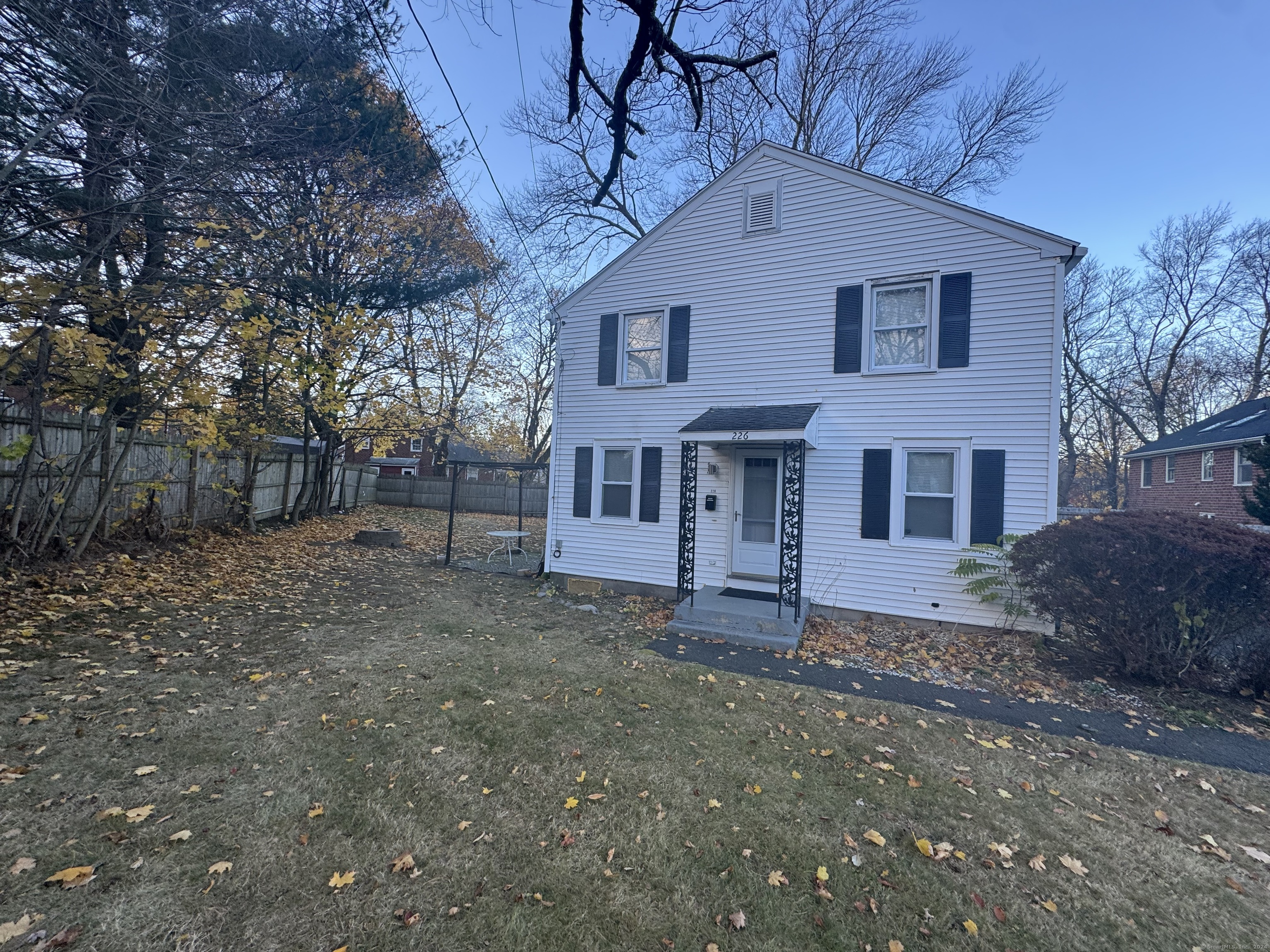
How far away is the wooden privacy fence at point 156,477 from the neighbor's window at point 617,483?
23.0 ft

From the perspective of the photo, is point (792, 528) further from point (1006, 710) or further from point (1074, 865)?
point (1074, 865)

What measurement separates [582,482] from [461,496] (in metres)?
15.0

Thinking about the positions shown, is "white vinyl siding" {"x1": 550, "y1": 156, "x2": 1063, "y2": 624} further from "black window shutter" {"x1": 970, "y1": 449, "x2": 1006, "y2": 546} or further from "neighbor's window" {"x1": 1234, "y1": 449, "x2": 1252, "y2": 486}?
"neighbor's window" {"x1": 1234, "y1": 449, "x2": 1252, "y2": 486}

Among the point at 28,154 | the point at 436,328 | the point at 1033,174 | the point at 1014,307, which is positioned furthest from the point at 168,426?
the point at 1033,174

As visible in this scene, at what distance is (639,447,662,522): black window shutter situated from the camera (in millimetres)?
8984

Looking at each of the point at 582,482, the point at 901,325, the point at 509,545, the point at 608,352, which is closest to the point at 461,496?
the point at 509,545

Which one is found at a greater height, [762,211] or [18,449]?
[762,211]

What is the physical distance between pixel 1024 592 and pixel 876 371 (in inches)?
139

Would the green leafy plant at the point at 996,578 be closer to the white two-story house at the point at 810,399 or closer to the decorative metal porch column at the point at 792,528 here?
the white two-story house at the point at 810,399

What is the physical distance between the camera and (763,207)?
8.61 metres

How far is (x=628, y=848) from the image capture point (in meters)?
2.81

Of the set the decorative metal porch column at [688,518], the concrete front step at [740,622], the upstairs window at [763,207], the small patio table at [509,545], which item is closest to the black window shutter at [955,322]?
the upstairs window at [763,207]

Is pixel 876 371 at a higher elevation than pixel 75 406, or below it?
higher

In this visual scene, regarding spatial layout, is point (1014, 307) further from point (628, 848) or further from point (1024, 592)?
point (628, 848)
